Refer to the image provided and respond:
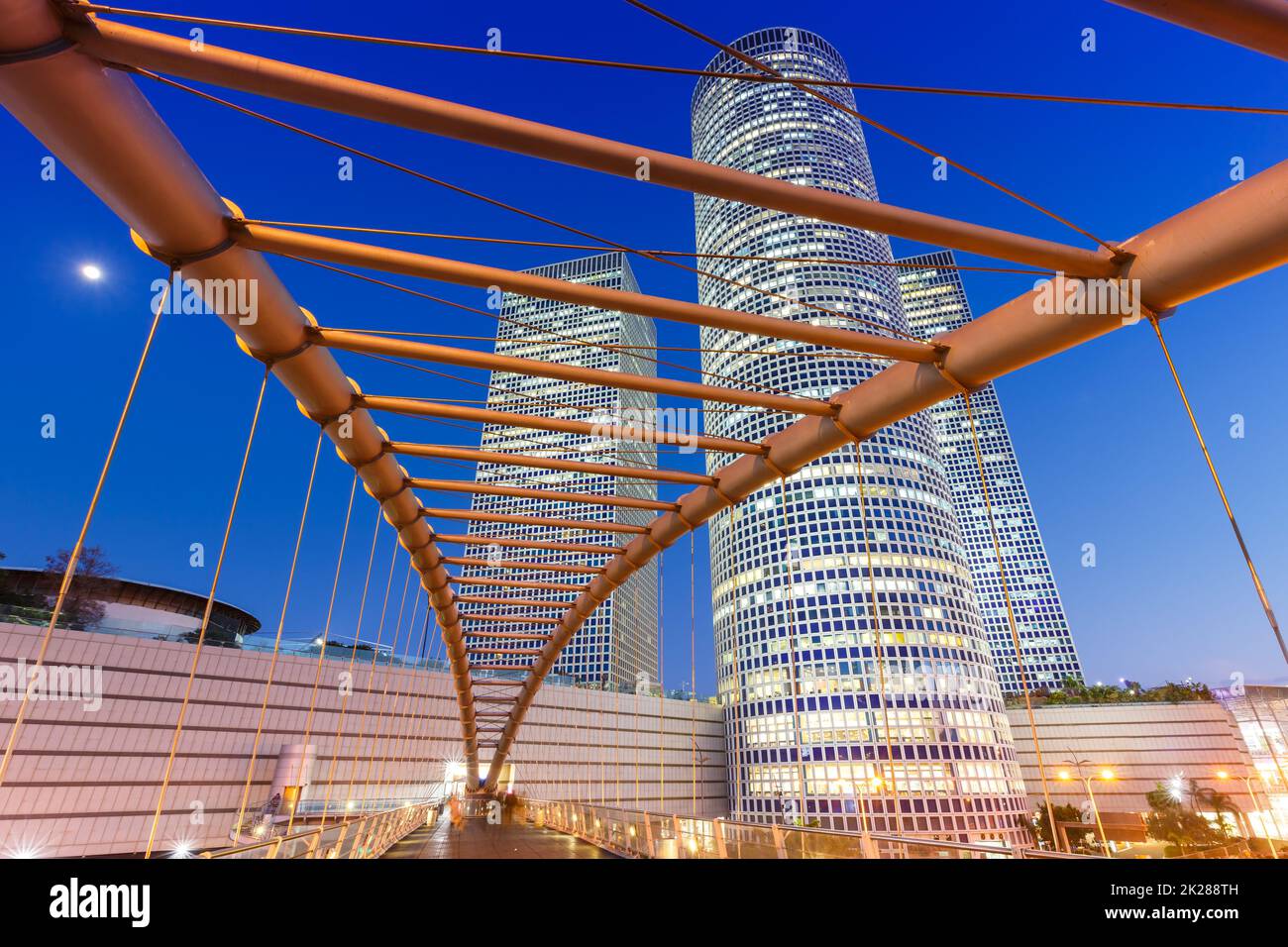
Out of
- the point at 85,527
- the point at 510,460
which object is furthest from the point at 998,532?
the point at 85,527

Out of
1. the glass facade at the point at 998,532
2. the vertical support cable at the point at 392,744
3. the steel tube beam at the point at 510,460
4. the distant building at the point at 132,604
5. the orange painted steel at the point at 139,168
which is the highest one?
the glass facade at the point at 998,532

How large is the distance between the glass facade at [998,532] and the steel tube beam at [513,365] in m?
114

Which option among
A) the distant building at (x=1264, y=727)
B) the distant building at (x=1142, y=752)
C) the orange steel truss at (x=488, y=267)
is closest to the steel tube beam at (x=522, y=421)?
the orange steel truss at (x=488, y=267)

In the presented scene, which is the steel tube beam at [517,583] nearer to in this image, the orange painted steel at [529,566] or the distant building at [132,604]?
the orange painted steel at [529,566]

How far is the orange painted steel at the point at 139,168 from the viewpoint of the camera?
482 cm

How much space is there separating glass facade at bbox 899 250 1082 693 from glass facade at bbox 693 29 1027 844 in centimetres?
3094

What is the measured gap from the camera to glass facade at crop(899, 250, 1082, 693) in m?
122

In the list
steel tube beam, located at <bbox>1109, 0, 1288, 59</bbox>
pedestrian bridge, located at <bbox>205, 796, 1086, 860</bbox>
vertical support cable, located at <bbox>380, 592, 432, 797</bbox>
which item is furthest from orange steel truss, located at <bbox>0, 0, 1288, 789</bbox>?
vertical support cable, located at <bbox>380, 592, 432, 797</bbox>

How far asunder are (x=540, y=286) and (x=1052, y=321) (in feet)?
20.5

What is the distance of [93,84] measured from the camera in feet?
16.6

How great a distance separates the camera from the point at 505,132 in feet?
18.4
